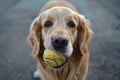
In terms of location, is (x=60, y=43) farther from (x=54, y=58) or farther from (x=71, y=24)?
(x=71, y=24)

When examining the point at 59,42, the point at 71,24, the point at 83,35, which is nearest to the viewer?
the point at 59,42

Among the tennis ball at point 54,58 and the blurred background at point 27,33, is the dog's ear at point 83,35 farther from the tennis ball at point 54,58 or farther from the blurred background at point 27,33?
the blurred background at point 27,33

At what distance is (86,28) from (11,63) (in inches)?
72.8

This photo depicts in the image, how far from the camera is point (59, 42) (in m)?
3.74

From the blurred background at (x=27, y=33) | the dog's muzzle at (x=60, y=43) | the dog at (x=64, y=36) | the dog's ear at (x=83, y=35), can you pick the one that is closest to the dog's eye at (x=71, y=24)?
the dog at (x=64, y=36)

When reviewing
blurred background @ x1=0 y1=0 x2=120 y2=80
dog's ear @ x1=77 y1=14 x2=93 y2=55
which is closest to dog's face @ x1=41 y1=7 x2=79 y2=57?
dog's ear @ x1=77 y1=14 x2=93 y2=55

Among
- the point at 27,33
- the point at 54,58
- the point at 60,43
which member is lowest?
the point at 27,33

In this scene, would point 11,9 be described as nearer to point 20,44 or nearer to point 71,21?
point 20,44

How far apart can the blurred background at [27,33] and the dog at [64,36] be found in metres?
0.98

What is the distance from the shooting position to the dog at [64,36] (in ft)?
12.7

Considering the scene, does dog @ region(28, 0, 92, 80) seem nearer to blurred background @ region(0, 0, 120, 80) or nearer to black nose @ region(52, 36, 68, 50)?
black nose @ region(52, 36, 68, 50)

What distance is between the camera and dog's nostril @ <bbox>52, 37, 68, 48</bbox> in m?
3.72

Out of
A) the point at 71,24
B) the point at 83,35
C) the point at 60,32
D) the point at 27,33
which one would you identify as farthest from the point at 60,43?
the point at 27,33

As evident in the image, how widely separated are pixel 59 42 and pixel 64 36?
0.31 feet
